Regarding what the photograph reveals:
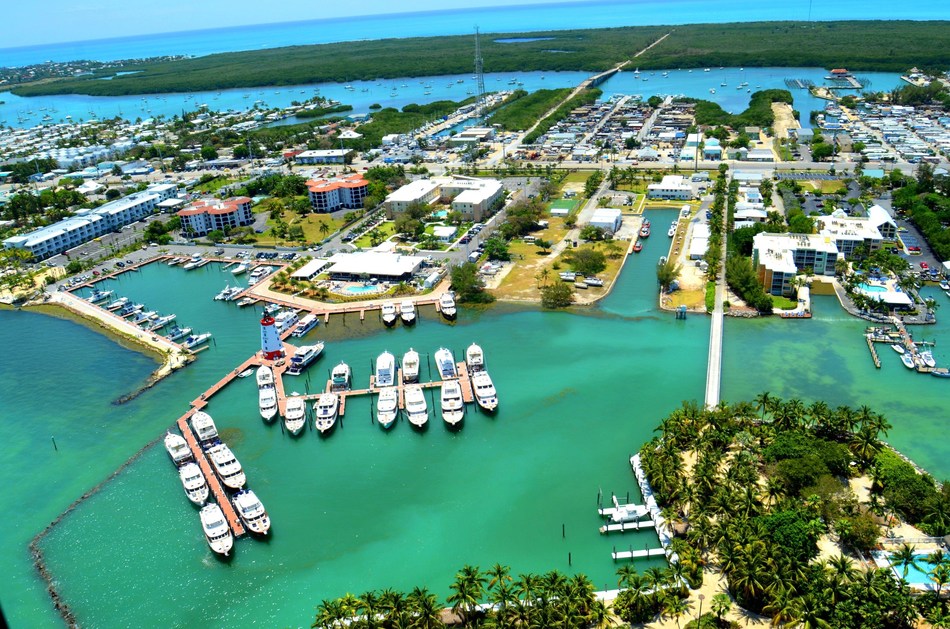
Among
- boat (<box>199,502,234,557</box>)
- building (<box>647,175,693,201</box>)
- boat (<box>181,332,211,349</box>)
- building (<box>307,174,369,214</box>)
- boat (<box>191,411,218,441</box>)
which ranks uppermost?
building (<box>307,174,369,214</box>)

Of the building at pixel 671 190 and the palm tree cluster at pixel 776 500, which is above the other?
the building at pixel 671 190

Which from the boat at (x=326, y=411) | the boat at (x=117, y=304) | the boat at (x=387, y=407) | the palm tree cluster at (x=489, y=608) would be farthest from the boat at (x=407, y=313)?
the palm tree cluster at (x=489, y=608)

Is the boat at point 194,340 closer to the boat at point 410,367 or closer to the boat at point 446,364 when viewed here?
the boat at point 410,367

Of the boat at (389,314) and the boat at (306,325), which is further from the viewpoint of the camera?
the boat at (389,314)

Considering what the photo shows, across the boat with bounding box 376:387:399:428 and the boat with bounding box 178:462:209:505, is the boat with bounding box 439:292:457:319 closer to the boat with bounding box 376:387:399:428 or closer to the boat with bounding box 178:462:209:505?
the boat with bounding box 376:387:399:428

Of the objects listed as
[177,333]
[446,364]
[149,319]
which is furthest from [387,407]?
[149,319]

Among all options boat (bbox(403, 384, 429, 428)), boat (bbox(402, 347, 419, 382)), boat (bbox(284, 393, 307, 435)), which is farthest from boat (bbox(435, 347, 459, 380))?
boat (bbox(284, 393, 307, 435))

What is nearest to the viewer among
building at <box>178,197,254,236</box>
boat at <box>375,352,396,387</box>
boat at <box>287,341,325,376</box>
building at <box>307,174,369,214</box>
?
boat at <box>375,352,396,387</box>

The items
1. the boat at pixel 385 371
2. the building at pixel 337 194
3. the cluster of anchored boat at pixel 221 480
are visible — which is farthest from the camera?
the building at pixel 337 194

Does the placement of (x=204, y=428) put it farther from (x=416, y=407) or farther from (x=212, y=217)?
(x=212, y=217)
